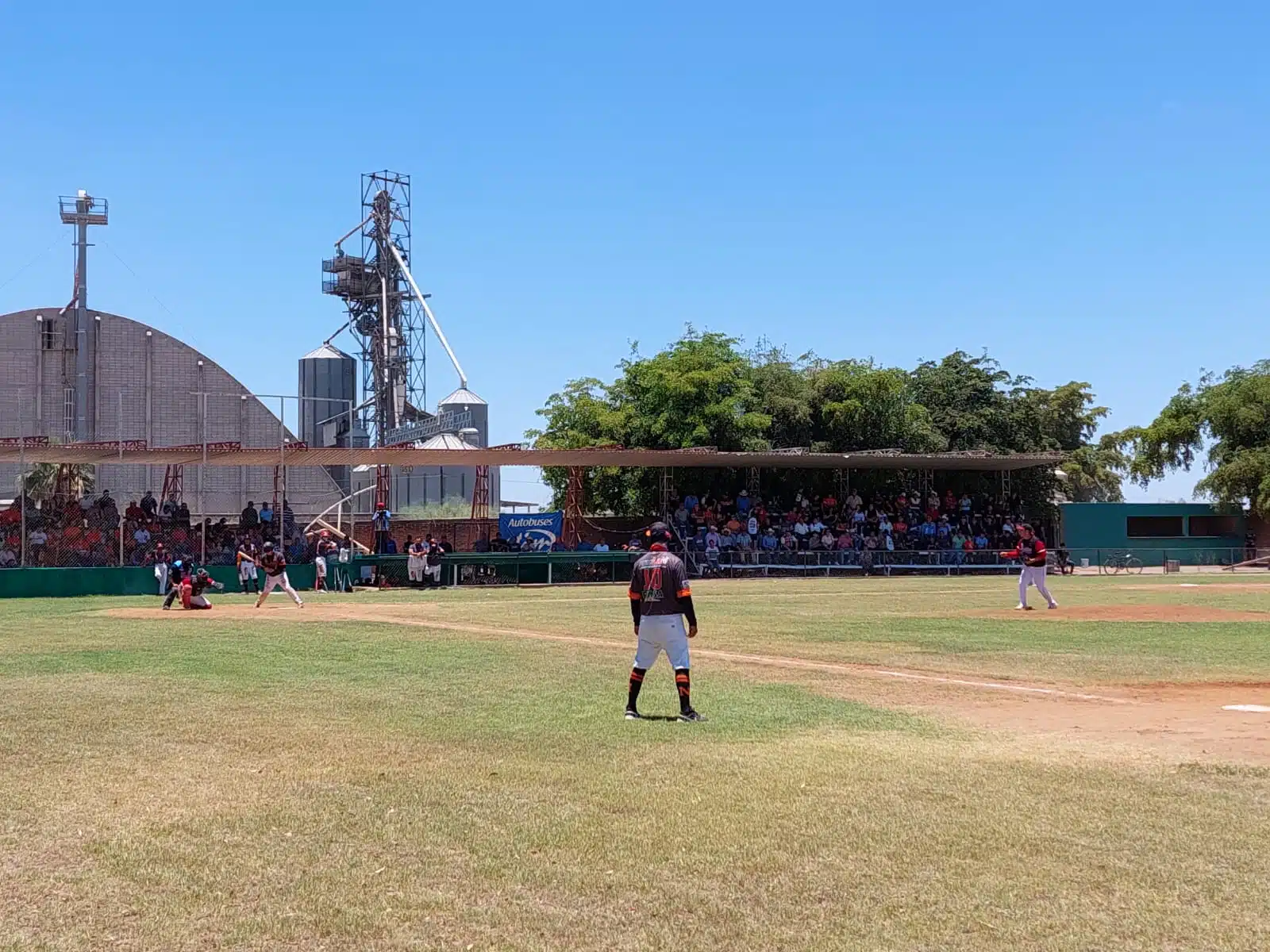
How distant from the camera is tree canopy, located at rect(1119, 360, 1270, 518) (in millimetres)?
59531

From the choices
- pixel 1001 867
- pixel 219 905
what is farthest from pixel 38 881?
pixel 1001 867

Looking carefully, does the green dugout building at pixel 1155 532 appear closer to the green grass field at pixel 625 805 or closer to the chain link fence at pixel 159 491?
the chain link fence at pixel 159 491

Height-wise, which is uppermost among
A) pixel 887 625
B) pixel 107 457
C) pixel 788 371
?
pixel 788 371

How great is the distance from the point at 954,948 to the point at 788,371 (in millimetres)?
59174

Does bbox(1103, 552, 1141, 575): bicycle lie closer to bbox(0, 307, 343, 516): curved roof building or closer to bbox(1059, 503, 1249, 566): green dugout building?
bbox(1059, 503, 1249, 566): green dugout building

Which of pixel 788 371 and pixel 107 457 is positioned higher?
pixel 788 371

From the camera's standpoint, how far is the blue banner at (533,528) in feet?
150

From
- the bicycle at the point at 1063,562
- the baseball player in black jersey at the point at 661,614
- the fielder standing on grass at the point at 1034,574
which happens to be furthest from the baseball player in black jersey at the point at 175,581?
the bicycle at the point at 1063,562

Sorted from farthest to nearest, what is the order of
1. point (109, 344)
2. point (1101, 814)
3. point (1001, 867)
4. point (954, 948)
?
point (109, 344)
point (1101, 814)
point (1001, 867)
point (954, 948)

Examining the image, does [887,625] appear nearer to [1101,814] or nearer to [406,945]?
[1101,814]

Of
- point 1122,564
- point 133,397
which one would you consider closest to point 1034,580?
point 1122,564

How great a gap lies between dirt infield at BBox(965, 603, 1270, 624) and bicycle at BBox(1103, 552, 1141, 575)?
994 inches

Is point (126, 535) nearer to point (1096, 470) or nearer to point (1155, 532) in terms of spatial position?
point (1155, 532)

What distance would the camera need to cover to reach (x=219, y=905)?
6.09 meters
